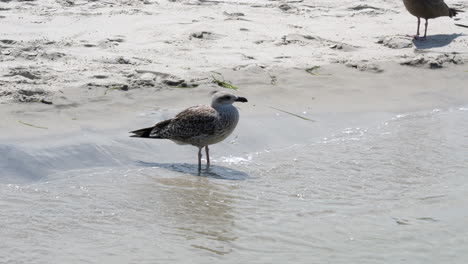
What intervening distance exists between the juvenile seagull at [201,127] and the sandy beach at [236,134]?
0.23 m

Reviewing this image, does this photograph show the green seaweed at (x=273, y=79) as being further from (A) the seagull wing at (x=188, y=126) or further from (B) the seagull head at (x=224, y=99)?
(A) the seagull wing at (x=188, y=126)

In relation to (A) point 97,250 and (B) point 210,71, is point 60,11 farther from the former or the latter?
(A) point 97,250

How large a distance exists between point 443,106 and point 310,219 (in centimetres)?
394

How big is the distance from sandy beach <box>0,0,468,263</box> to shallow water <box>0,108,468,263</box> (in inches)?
0.8

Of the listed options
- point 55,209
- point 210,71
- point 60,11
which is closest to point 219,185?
point 55,209

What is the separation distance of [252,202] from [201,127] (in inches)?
48.3

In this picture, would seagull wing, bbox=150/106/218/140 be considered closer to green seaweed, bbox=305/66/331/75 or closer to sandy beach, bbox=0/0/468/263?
sandy beach, bbox=0/0/468/263

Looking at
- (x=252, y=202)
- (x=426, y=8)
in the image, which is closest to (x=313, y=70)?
(x=426, y=8)

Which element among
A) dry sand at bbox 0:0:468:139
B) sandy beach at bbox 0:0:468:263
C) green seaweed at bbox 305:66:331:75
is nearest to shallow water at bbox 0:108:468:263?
sandy beach at bbox 0:0:468:263

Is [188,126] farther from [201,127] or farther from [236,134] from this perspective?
[236,134]

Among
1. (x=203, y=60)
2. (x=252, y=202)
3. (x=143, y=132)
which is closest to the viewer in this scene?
(x=252, y=202)

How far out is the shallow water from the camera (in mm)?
5484

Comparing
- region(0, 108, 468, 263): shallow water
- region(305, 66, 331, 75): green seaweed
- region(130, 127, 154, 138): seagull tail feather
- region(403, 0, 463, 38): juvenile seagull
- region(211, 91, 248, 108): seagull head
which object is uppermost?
region(403, 0, 463, 38): juvenile seagull

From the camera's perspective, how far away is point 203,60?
381 inches
